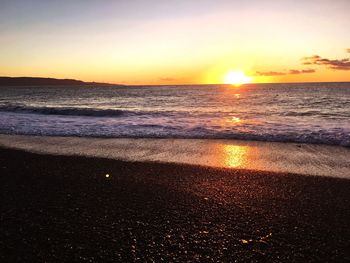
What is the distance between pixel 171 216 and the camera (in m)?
5.56

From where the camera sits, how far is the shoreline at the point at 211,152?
9.29 metres

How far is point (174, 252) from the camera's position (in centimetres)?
434

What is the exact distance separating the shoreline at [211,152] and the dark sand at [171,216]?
1.02 m

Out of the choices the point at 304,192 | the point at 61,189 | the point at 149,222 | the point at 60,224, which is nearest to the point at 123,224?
the point at 149,222

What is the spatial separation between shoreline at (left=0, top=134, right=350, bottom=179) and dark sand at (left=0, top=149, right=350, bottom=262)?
1.02 metres

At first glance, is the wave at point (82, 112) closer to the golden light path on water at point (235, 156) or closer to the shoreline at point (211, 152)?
the shoreline at point (211, 152)

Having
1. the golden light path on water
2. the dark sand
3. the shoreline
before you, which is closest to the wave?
the shoreline

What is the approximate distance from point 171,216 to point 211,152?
5.94m

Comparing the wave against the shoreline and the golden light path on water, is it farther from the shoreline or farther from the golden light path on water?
the golden light path on water

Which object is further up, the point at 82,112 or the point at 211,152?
the point at 82,112

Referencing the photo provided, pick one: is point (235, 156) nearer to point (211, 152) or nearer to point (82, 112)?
point (211, 152)

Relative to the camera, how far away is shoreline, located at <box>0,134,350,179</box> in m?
9.29

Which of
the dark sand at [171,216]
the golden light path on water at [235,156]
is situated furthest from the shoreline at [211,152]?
the dark sand at [171,216]

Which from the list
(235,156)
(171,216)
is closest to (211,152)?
(235,156)
